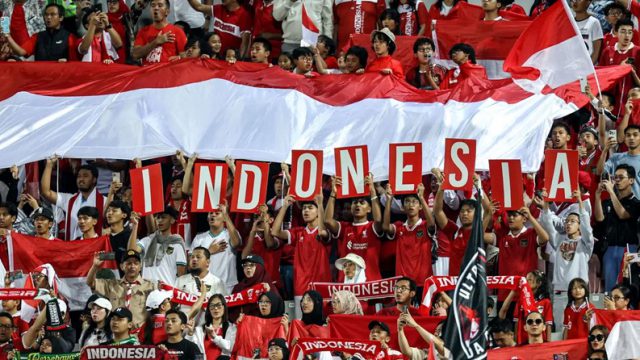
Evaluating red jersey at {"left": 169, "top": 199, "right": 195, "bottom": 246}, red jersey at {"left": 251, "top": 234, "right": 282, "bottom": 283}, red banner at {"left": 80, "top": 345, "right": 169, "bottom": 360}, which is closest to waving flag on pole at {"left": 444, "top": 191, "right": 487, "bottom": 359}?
red banner at {"left": 80, "top": 345, "right": 169, "bottom": 360}

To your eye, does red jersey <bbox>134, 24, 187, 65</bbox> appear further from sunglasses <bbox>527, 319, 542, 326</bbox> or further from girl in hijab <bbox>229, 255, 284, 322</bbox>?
sunglasses <bbox>527, 319, 542, 326</bbox>

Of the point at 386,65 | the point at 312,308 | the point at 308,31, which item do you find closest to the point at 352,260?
the point at 312,308

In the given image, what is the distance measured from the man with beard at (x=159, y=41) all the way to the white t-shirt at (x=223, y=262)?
127 inches

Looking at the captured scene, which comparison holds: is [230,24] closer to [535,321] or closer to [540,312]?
[540,312]

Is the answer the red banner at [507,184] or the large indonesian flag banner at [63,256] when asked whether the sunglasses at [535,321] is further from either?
the large indonesian flag banner at [63,256]

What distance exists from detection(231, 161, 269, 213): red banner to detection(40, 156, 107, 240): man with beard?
68.7 inches

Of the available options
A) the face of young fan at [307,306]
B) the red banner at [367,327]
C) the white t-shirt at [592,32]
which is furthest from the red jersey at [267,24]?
the red banner at [367,327]

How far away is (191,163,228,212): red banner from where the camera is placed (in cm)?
1733

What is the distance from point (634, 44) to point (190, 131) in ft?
16.5

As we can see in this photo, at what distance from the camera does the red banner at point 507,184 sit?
55.5ft

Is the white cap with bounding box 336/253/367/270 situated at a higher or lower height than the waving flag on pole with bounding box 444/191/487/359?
higher

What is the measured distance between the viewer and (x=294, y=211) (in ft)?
59.8

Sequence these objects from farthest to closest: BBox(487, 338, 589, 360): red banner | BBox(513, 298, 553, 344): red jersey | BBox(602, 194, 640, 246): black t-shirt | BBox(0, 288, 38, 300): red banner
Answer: BBox(602, 194, 640, 246): black t-shirt, BBox(0, 288, 38, 300): red banner, BBox(513, 298, 553, 344): red jersey, BBox(487, 338, 589, 360): red banner

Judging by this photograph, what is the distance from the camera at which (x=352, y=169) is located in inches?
687
